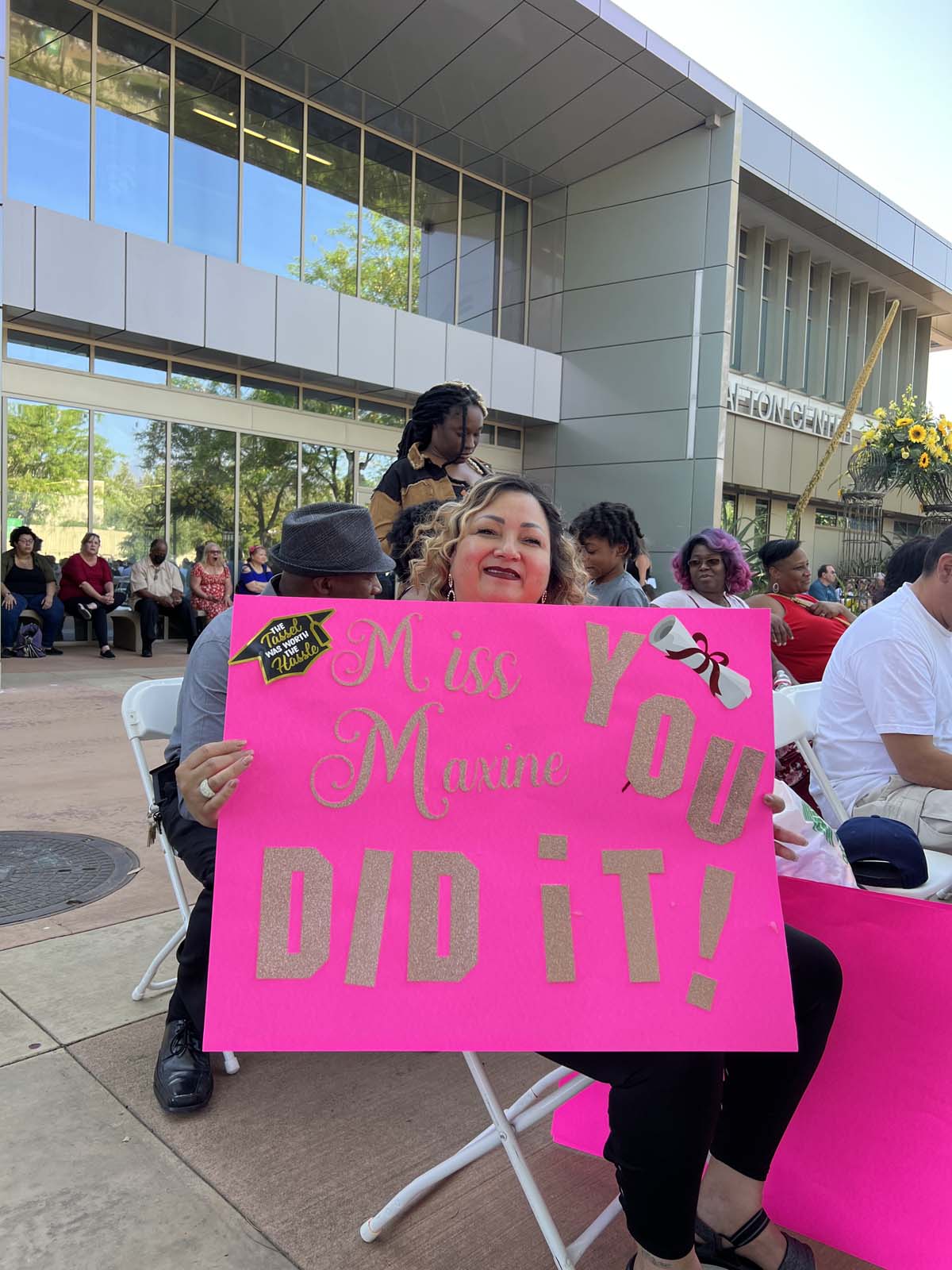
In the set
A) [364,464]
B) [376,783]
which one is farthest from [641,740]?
[364,464]

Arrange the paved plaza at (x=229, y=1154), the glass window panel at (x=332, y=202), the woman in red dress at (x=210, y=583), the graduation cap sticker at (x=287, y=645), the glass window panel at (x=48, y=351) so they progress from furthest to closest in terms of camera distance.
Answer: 1. the glass window panel at (x=332, y=202)
2. the woman in red dress at (x=210, y=583)
3. the glass window panel at (x=48, y=351)
4. the paved plaza at (x=229, y=1154)
5. the graduation cap sticker at (x=287, y=645)

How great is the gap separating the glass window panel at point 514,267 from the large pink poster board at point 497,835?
1638 centimetres

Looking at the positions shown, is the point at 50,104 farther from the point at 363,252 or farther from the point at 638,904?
the point at 638,904

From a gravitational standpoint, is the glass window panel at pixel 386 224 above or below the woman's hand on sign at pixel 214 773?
above

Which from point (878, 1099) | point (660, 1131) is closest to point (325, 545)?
point (660, 1131)

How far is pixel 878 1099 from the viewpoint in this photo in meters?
1.77

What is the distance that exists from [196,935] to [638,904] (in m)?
1.33

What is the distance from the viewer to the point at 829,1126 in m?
1.84

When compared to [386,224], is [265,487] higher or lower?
lower

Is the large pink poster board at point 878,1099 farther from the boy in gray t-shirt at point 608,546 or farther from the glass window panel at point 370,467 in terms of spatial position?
the glass window panel at point 370,467

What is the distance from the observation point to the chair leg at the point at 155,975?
2803 millimetres

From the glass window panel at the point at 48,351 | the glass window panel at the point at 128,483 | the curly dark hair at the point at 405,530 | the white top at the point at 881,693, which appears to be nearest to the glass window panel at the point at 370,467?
the glass window panel at the point at 128,483

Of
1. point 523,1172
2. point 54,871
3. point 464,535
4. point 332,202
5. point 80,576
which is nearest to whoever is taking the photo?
point 523,1172

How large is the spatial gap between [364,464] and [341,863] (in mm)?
14167
